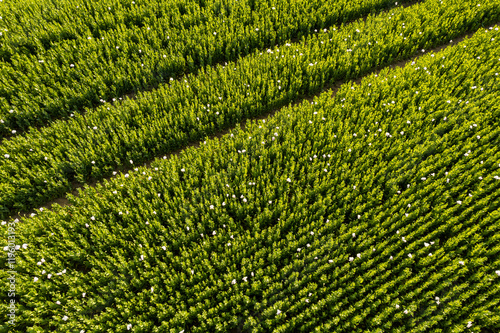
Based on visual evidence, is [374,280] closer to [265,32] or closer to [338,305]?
[338,305]

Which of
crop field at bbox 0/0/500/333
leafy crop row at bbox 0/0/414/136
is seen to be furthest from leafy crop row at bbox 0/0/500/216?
leafy crop row at bbox 0/0/414/136

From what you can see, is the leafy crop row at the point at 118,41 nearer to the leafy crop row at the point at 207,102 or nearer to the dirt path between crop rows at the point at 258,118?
the leafy crop row at the point at 207,102

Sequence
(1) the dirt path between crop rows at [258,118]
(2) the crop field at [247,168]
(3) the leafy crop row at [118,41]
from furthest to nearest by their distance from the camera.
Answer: (3) the leafy crop row at [118,41] < (1) the dirt path between crop rows at [258,118] < (2) the crop field at [247,168]

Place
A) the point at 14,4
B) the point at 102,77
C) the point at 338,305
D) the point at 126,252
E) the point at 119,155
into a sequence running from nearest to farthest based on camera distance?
the point at 338,305
the point at 126,252
the point at 119,155
the point at 102,77
the point at 14,4

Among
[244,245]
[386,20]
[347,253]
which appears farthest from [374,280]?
[386,20]

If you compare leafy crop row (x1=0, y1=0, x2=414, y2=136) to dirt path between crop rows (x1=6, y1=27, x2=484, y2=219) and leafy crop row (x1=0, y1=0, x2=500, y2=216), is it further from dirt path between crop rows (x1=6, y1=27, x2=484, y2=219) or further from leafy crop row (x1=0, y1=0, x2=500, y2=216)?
dirt path between crop rows (x1=6, y1=27, x2=484, y2=219)

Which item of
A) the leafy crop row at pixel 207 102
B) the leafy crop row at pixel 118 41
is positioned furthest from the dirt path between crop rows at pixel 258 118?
the leafy crop row at pixel 118 41
